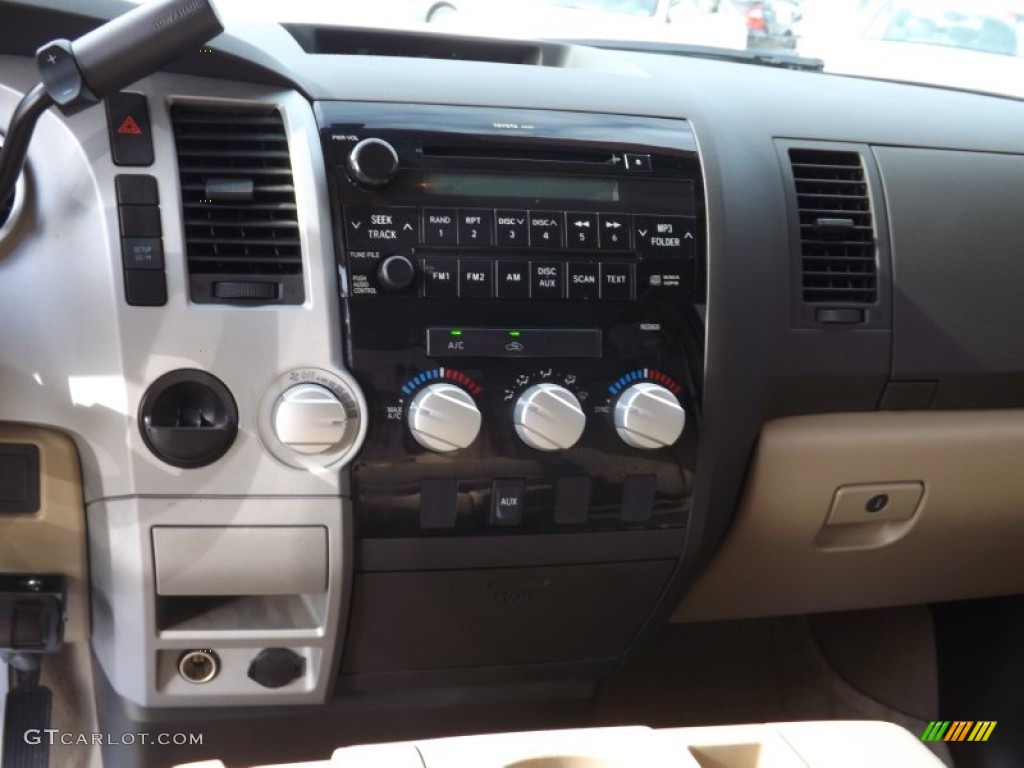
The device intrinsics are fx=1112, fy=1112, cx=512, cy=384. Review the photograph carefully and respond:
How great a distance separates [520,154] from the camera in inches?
42.4

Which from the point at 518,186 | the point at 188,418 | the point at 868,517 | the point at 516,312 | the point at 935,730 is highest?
the point at 518,186

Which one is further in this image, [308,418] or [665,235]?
[665,235]

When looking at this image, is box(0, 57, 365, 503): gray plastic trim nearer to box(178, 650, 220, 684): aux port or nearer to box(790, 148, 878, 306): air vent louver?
box(178, 650, 220, 684): aux port

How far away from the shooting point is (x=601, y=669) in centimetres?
128

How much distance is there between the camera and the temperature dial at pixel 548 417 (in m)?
1.04

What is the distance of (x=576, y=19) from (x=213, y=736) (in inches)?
41.3

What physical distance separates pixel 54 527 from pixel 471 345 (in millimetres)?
443

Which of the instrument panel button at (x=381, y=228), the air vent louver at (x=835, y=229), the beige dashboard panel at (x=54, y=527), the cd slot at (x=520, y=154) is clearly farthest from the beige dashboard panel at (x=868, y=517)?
the beige dashboard panel at (x=54, y=527)

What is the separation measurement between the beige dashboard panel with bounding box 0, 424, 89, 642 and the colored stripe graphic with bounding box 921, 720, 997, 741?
1269 mm

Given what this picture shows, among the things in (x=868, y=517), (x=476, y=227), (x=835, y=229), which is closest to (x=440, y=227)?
(x=476, y=227)

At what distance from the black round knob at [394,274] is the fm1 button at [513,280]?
9cm

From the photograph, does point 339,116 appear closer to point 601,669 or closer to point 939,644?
point 601,669

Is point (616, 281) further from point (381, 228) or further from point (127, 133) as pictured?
A: point (127, 133)

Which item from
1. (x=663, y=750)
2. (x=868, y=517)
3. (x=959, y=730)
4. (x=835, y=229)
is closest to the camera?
(x=663, y=750)
